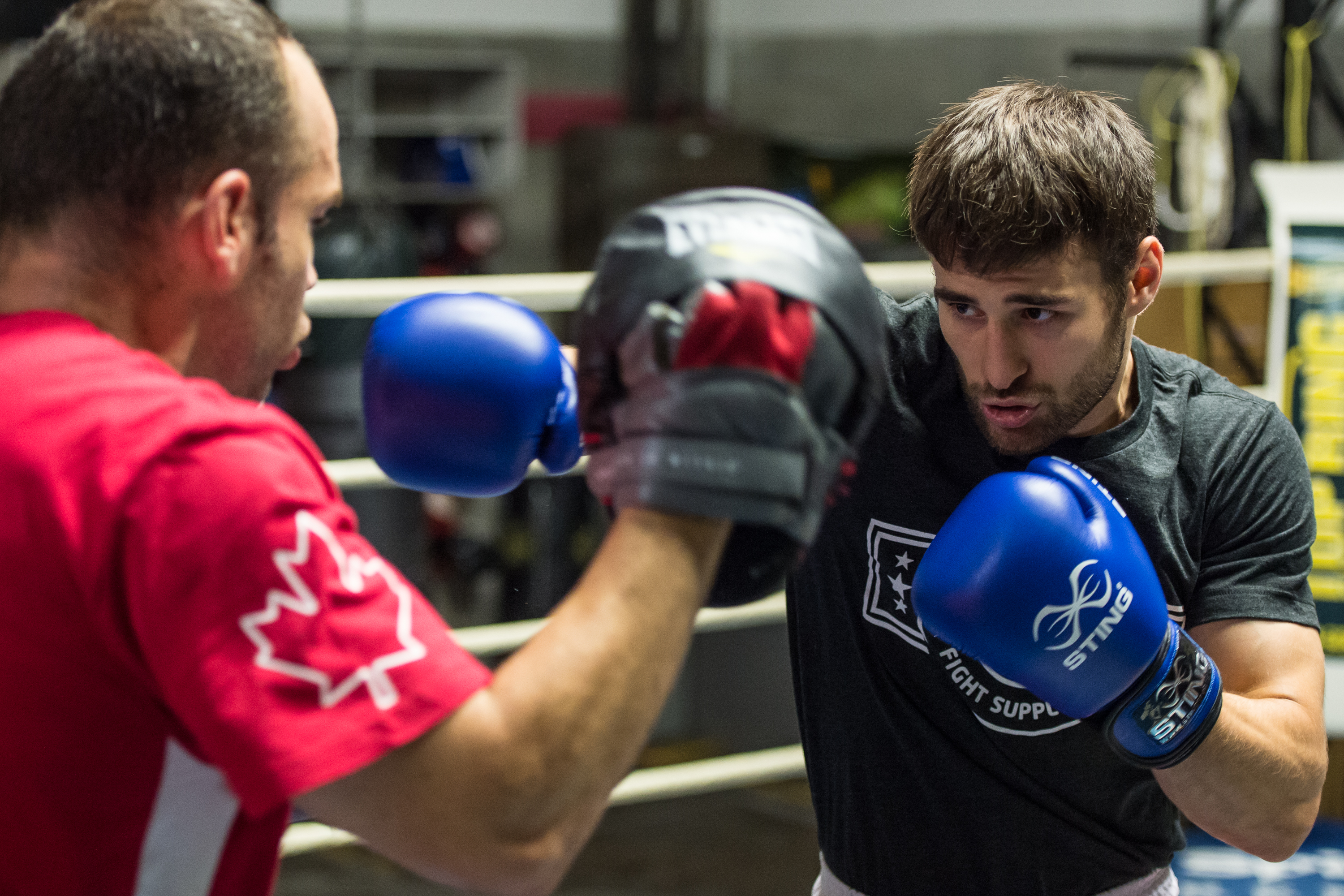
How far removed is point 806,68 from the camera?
19.3 ft

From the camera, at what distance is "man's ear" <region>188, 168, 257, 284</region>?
0.74m

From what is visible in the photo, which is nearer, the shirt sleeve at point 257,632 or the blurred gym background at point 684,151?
the shirt sleeve at point 257,632

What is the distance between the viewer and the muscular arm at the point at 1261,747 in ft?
3.35

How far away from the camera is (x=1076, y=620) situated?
0.95 meters

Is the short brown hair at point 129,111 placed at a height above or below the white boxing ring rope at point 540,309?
above

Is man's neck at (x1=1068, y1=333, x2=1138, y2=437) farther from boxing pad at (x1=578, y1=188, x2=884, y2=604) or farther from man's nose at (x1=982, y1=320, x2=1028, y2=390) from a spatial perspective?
boxing pad at (x1=578, y1=188, x2=884, y2=604)

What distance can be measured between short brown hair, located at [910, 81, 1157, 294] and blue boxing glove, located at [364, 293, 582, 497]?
1.22 feet

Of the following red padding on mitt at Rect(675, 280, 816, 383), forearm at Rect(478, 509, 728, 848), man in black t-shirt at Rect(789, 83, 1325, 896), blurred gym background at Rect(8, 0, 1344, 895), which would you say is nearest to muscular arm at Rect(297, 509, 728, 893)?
forearm at Rect(478, 509, 728, 848)

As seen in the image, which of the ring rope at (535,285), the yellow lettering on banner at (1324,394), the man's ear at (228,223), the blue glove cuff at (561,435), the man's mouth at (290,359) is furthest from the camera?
the yellow lettering on banner at (1324,394)

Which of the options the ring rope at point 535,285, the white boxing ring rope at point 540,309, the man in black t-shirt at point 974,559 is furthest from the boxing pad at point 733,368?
the white boxing ring rope at point 540,309

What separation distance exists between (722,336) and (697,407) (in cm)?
4

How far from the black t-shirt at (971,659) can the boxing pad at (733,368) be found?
1.25ft

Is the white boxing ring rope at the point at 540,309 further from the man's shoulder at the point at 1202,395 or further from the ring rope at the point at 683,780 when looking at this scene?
the man's shoulder at the point at 1202,395

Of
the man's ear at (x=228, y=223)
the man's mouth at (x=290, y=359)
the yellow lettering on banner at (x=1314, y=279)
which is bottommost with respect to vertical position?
the yellow lettering on banner at (x=1314, y=279)
